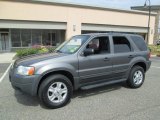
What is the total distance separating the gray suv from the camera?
4547 millimetres

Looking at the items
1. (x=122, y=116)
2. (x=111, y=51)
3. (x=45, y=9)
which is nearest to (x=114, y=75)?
(x=111, y=51)

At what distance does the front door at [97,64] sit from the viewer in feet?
16.9

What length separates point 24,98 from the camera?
5406 mm

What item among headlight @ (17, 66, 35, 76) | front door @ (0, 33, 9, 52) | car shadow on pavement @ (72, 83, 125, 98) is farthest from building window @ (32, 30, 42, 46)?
headlight @ (17, 66, 35, 76)

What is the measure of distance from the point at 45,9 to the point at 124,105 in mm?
20086

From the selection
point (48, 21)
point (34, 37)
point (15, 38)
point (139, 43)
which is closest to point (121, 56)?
point (139, 43)

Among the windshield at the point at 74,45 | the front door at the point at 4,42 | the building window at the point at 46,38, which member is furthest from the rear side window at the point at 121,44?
the building window at the point at 46,38

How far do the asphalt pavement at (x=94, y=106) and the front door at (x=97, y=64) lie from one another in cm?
56

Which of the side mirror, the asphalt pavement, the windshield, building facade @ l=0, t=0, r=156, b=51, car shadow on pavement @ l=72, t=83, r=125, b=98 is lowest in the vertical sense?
the asphalt pavement

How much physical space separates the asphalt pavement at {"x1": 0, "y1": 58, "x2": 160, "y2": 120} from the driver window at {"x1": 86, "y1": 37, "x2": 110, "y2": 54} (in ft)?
4.30

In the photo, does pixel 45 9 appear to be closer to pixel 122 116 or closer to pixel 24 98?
pixel 24 98

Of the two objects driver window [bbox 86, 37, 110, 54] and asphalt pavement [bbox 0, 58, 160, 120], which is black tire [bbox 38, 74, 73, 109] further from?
driver window [bbox 86, 37, 110, 54]

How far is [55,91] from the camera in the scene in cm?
475

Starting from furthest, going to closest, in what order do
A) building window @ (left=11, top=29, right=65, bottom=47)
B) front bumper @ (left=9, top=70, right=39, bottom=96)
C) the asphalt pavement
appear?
1. building window @ (left=11, top=29, right=65, bottom=47)
2. front bumper @ (left=9, top=70, right=39, bottom=96)
3. the asphalt pavement
